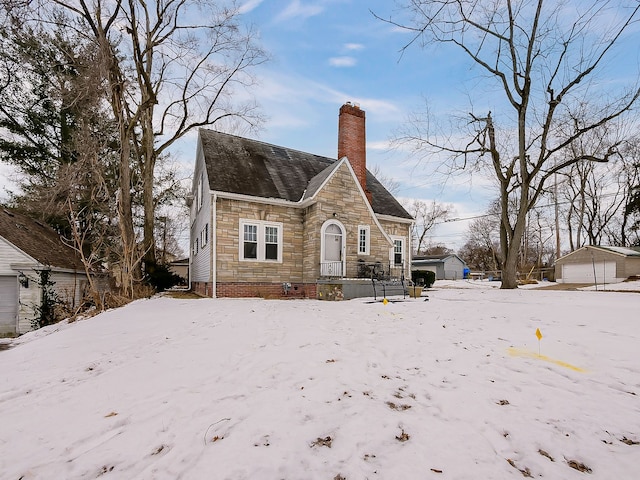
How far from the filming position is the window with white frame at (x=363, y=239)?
14034mm

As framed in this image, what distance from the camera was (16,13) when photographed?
38.4 feet

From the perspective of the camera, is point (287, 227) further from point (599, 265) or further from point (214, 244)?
point (599, 265)

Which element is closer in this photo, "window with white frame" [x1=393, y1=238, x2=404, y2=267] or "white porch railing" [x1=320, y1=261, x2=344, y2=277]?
"white porch railing" [x1=320, y1=261, x2=344, y2=277]

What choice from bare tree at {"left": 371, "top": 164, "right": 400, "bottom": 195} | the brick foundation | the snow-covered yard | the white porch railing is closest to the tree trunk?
the brick foundation

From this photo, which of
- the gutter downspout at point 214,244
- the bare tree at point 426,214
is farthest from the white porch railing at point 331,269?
the bare tree at point 426,214

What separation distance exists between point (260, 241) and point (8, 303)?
34.5 ft

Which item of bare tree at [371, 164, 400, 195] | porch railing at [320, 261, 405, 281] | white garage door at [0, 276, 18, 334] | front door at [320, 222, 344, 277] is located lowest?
white garage door at [0, 276, 18, 334]

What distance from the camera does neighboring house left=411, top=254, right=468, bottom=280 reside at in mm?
40594

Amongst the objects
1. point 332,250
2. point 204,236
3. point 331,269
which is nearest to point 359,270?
point 331,269

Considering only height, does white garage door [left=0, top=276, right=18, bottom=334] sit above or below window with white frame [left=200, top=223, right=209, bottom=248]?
below

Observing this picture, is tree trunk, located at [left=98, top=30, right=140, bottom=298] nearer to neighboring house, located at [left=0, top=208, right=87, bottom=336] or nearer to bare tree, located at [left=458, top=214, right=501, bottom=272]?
neighboring house, located at [left=0, top=208, right=87, bottom=336]

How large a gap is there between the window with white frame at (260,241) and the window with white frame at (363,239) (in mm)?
3418

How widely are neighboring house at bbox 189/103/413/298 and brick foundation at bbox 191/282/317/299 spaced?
4 centimetres

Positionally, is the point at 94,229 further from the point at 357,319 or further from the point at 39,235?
the point at 357,319
